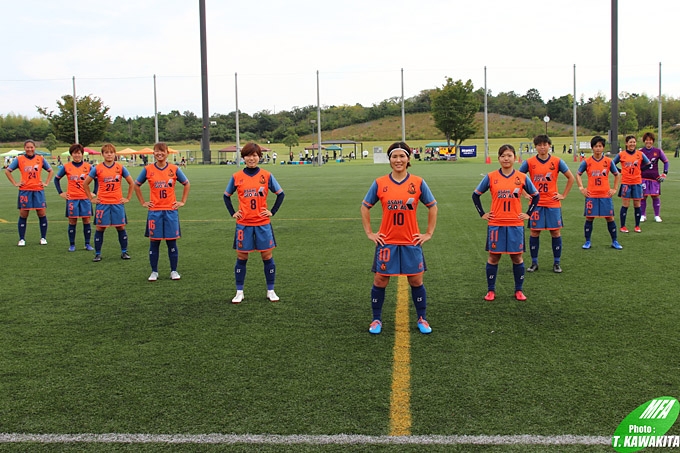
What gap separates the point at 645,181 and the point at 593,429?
12220 mm

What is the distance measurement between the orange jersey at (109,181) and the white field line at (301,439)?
735 cm

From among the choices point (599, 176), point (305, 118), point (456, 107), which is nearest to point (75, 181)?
point (599, 176)

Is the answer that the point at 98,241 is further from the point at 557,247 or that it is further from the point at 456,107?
the point at 456,107

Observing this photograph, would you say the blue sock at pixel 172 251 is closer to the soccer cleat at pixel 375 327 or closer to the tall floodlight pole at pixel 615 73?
the soccer cleat at pixel 375 327

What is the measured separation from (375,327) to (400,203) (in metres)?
1.33

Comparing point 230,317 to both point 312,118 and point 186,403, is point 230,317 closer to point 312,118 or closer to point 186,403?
point 186,403

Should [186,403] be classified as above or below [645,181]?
below

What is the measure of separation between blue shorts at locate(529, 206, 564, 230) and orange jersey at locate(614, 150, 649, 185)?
5.15 metres

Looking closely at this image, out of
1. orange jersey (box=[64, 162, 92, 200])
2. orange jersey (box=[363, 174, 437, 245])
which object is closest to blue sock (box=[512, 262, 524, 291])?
orange jersey (box=[363, 174, 437, 245])

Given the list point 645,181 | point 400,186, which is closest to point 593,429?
point 400,186

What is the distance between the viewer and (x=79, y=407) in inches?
181

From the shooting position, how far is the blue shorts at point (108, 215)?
36.0 feet

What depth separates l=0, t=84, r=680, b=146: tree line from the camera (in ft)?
244

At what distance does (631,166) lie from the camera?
13.6 metres
